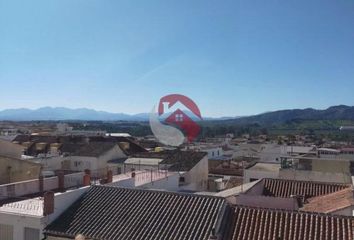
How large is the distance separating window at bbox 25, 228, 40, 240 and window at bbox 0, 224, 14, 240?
66 cm

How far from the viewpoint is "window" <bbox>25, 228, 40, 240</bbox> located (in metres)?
14.1

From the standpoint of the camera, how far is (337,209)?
51.0 ft

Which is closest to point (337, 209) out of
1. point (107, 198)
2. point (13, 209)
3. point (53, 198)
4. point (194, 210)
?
point (194, 210)

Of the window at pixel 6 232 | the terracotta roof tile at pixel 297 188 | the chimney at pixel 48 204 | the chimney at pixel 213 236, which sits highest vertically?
the chimney at pixel 48 204

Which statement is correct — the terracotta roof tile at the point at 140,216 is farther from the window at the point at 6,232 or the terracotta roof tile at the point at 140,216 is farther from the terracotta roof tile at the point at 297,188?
the terracotta roof tile at the point at 297,188

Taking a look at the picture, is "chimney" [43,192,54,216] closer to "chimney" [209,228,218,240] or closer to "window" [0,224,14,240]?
"window" [0,224,14,240]

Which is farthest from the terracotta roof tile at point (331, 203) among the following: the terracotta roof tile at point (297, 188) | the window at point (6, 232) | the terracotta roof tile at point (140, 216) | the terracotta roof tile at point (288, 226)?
the window at point (6, 232)

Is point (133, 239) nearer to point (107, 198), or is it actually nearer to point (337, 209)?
point (107, 198)

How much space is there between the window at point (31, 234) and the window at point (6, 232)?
25.9 inches

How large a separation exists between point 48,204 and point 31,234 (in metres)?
1.23

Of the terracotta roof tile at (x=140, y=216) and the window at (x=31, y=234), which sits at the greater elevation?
the terracotta roof tile at (x=140, y=216)

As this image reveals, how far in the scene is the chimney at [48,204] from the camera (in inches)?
555

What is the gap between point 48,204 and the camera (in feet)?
46.7

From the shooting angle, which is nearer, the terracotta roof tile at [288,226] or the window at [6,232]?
the terracotta roof tile at [288,226]
